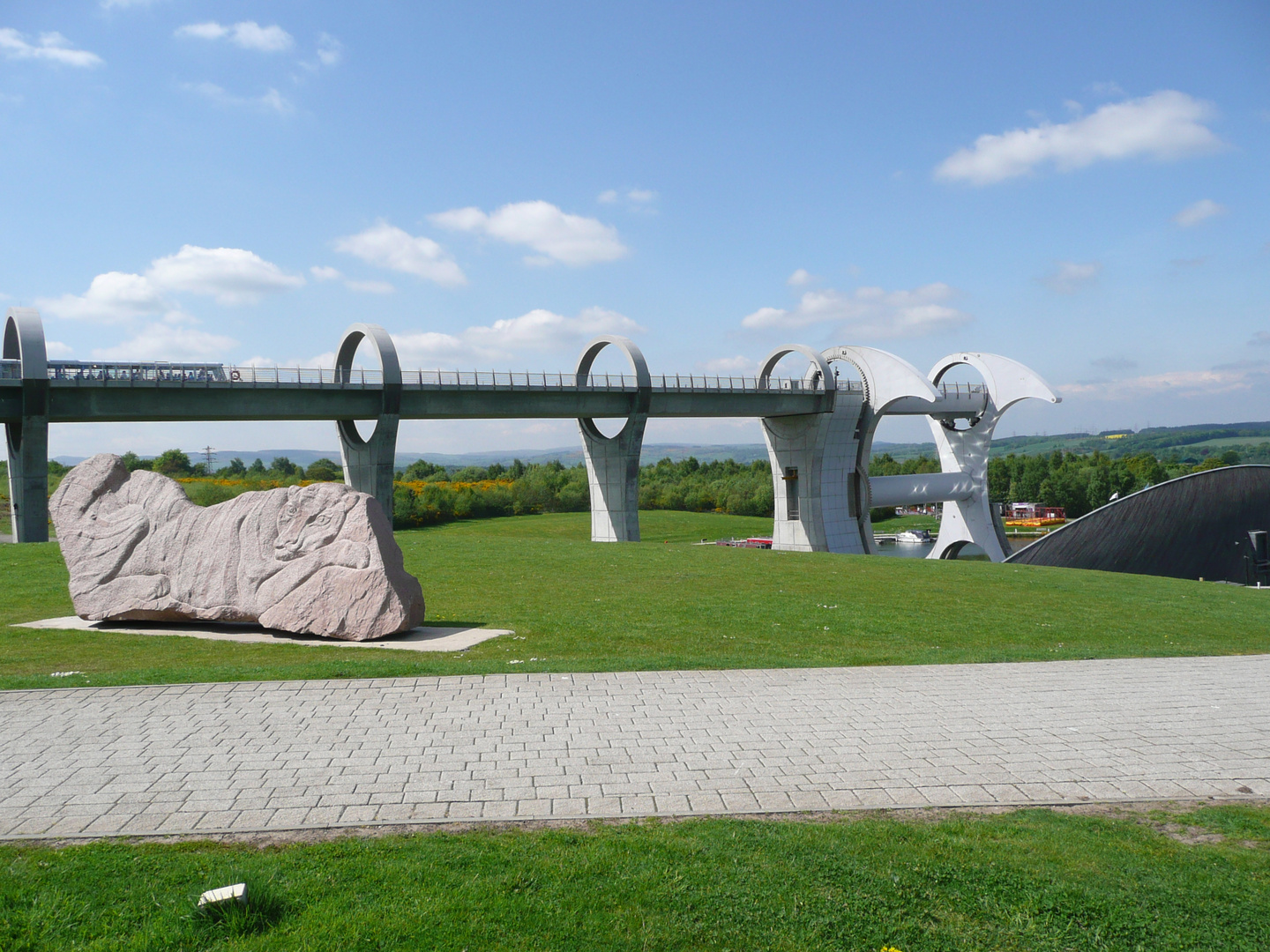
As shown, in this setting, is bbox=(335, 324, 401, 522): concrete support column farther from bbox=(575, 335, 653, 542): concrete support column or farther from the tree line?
the tree line

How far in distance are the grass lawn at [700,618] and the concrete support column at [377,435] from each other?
9796mm

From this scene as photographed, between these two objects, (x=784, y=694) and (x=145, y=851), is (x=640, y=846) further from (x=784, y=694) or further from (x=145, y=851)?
(x=784, y=694)

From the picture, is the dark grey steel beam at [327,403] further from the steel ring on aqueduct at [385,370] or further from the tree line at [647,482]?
the tree line at [647,482]

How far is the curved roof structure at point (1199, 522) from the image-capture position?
107ft

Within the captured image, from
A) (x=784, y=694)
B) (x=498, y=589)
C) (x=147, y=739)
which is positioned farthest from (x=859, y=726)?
(x=498, y=589)

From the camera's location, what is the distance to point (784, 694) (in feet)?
30.1

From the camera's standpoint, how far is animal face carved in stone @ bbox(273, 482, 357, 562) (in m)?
12.6

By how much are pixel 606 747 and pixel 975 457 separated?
47.3 meters

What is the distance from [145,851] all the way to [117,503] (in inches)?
416

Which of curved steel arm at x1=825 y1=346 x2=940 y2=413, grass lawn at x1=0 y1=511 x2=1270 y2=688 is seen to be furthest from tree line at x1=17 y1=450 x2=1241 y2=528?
grass lawn at x1=0 y1=511 x2=1270 y2=688

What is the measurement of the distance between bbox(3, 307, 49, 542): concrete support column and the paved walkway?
70.8ft

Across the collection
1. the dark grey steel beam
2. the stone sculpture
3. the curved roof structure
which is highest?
the dark grey steel beam

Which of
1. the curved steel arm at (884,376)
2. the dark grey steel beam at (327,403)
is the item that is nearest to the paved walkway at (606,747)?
the dark grey steel beam at (327,403)

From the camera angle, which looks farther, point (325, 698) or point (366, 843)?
point (325, 698)
